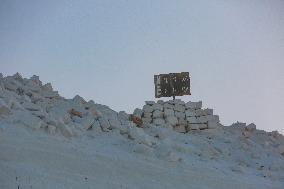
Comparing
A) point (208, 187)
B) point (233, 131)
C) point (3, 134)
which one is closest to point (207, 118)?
point (233, 131)

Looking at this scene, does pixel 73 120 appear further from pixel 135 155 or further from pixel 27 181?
pixel 27 181

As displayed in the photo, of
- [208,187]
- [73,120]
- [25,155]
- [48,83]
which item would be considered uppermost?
[48,83]

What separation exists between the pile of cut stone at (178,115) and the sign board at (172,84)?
131 centimetres

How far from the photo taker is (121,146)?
848 centimetres

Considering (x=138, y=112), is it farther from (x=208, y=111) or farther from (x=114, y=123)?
(x=114, y=123)

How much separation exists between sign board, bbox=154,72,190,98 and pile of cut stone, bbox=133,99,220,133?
1309mm

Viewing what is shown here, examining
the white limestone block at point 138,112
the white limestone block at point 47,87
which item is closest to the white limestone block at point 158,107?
the white limestone block at point 138,112

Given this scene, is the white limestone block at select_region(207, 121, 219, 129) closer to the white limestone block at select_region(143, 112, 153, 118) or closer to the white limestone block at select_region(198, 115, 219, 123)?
the white limestone block at select_region(198, 115, 219, 123)

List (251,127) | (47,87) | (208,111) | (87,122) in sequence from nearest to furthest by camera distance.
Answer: (87,122) < (47,87) < (208,111) < (251,127)

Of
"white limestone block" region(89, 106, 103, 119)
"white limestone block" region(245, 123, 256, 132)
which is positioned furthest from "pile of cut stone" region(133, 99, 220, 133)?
"white limestone block" region(89, 106, 103, 119)

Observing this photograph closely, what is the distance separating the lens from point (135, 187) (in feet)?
19.4

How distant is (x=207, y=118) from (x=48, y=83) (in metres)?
3.87

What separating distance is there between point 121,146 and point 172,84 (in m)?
5.80

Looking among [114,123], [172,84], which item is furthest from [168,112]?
[114,123]
